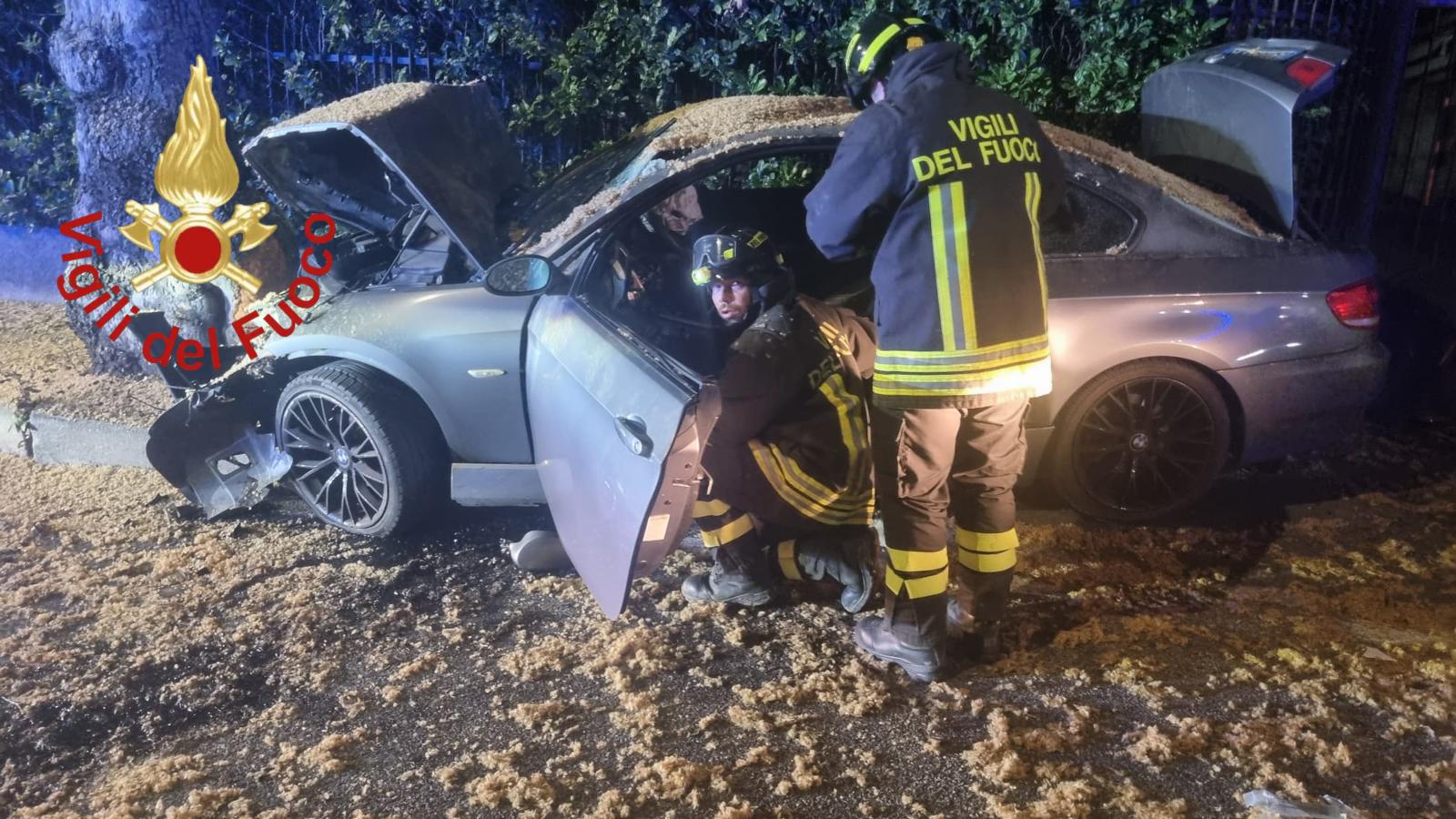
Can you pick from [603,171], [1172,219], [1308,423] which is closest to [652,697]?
[603,171]

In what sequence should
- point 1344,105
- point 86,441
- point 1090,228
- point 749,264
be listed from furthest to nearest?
point 1344,105 → point 86,441 → point 1090,228 → point 749,264

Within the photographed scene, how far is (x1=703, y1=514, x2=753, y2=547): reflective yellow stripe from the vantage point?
10.7 feet

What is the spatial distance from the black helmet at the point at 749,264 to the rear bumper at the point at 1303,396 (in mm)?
1730

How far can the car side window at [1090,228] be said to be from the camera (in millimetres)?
3451

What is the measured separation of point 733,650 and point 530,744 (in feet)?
2.40

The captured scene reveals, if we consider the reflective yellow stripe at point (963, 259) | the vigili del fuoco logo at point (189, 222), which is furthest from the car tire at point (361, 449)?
the reflective yellow stripe at point (963, 259)

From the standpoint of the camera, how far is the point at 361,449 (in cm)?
379

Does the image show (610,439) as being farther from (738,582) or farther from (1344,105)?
(1344,105)

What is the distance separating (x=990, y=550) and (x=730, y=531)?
849mm

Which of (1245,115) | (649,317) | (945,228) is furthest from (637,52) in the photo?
(945,228)

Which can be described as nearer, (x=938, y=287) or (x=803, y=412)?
(x=938, y=287)

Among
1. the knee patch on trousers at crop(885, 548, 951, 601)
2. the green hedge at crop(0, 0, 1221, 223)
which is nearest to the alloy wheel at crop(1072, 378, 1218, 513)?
the knee patch on trousers at crop(885, 548, 951, 601)

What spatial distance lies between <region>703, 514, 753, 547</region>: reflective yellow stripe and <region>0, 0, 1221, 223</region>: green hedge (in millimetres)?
3645

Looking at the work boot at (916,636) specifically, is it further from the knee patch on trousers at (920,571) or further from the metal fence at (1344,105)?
the metal fence at (1344,105)
